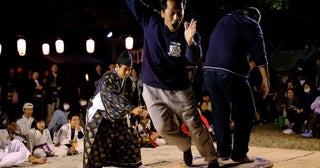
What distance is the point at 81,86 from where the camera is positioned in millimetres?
13375

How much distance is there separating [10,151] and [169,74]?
12.3ft

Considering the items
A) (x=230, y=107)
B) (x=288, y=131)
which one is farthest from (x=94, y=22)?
(x=230, y=107)

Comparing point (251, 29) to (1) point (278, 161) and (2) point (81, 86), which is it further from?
(2) point (81, 86)

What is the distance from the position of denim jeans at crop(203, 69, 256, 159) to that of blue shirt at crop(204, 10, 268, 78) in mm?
95

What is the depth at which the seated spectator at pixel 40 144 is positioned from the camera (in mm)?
7871

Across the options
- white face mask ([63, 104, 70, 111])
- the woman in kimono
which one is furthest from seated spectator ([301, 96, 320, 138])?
the woman in kimono

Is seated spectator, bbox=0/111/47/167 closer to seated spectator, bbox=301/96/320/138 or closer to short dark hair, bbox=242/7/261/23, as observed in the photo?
short dark hair, bbox=242/7/261/23

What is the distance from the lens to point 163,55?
444 centimetres

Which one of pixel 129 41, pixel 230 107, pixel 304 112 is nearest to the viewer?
pixel 230 107

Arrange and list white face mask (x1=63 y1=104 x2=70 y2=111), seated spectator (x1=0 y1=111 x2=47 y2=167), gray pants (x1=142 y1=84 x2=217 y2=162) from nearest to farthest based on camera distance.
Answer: gray pants (x1=142 y1=84 x2=217 y2=162)
seated spectator (x1=0 y1=111 x2=47 y2=167)
white face mask (x1=63 y1=104 x2=70 y2=111)

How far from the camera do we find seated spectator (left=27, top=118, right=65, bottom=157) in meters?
7.87

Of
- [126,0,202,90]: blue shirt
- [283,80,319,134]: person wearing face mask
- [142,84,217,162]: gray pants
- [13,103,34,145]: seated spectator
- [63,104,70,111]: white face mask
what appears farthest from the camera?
[283,80,319,134]: person wearing face mask

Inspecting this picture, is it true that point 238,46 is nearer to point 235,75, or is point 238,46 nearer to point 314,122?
point 235,75

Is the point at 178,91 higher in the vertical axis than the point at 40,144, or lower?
higher
